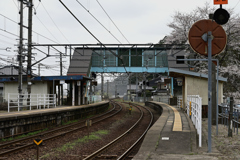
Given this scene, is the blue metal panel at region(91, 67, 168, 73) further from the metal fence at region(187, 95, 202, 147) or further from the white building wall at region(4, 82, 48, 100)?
the metal fence at region(187, 95, 202, 147)

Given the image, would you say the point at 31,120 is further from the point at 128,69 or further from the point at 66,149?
the point at 128,69

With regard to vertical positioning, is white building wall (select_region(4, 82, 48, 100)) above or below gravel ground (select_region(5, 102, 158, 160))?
above

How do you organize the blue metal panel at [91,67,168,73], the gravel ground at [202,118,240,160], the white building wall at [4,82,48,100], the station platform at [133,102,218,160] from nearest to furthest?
the station platform at [133,102,218,160]
the gravel ground at [202,118,240,160]
the white building wall at [4,82,48,100]
the blue metal panel at [91,67,168,73]

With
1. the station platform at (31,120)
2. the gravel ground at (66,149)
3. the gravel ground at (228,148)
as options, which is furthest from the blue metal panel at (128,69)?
the gravel ground at (228,148)

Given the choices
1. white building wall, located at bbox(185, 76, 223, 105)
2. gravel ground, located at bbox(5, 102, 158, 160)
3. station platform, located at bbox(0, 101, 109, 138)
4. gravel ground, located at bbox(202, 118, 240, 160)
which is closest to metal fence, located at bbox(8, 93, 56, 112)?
station platform, located at bbox(0, 101, 109, 138)

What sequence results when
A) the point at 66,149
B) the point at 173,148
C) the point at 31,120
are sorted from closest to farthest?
the point at 173,148, the point at 66,149, the point at 31,120

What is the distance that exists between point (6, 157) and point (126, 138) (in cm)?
599

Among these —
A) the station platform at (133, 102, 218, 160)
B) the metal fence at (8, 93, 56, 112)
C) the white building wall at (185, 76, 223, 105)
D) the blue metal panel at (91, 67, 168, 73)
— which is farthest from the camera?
the blue metal panel at (91, 67, 168, 73)

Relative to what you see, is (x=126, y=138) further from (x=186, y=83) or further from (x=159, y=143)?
(x=186, y=83)

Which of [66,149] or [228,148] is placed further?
[66,149]

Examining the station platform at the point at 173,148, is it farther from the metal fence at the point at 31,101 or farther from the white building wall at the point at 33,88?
the white building wall at the point at 33,88

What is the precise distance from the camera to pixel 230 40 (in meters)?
24.9

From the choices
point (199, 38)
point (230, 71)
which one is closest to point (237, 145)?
point (199, 38)

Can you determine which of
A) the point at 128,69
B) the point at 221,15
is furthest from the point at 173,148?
the point at 128,69
